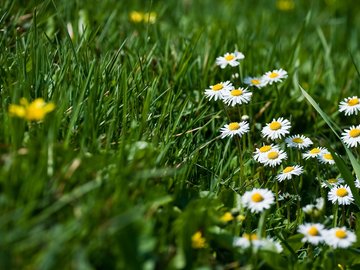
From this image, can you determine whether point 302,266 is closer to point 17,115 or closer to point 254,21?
point 17,115

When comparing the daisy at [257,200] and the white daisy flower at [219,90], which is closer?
the daisy at [257,200]

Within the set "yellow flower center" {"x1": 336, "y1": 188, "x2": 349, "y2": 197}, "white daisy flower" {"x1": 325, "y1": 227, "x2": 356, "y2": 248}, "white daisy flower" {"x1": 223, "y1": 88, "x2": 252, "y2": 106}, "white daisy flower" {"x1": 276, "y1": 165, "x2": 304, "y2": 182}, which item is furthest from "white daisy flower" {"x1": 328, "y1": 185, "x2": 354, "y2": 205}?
"white daisy flower" {"x1": 223, "y1": 88, "x2": 252, "y2": 106}

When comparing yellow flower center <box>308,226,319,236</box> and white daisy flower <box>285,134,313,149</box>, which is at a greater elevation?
white daisy flower <box>285,134,313,149</box>

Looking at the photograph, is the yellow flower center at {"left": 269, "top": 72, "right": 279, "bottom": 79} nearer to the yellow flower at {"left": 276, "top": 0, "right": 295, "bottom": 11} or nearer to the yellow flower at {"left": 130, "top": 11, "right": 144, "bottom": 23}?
the yellow flower at {"left": 130, "top": 11, "right": 144, "bottom": 23}

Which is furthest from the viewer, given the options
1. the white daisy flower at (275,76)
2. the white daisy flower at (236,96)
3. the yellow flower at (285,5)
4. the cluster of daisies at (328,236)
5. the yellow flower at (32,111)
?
the yellow flower at (285,5)

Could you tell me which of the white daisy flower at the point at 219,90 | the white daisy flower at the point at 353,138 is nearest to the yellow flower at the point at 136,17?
the white daisy flower at the point at 219,90

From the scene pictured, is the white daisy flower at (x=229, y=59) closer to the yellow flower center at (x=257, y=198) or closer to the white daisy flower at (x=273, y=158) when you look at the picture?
the white daisy flower at (x=273, y=158)

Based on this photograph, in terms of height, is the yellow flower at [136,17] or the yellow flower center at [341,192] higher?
the yellow flower at [136,17]
